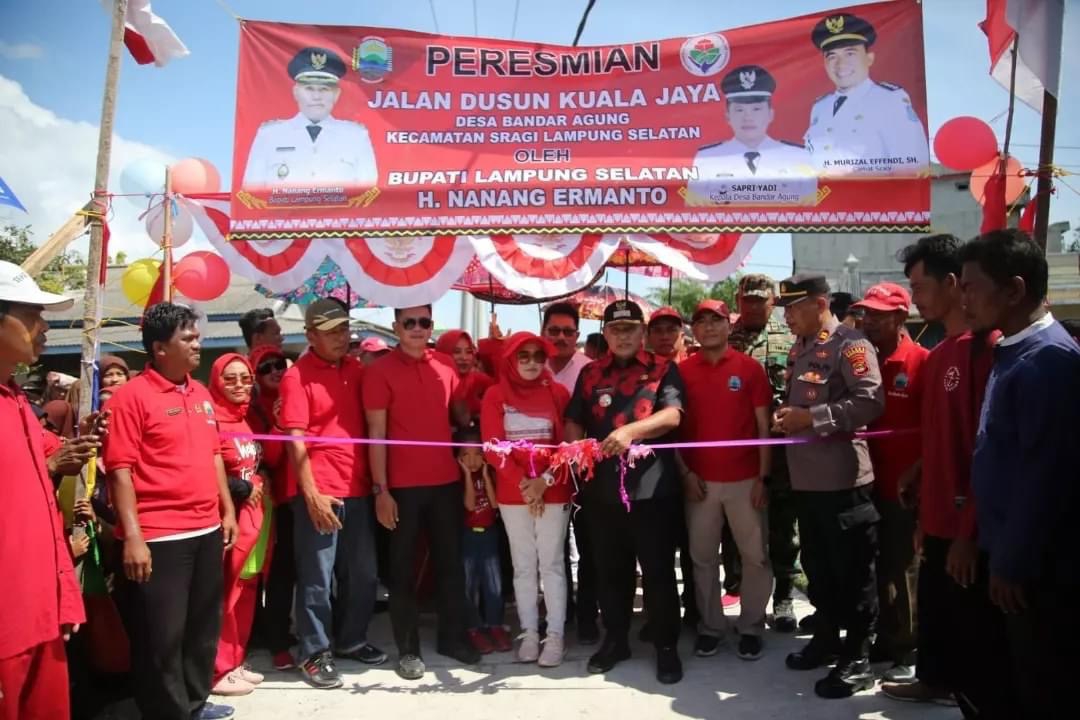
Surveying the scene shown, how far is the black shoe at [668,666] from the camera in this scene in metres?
4.13

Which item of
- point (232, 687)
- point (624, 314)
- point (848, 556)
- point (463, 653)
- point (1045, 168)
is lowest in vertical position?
point (232, 687)

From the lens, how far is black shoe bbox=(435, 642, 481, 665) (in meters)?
4.49

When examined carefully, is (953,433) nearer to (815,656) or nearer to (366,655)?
(815,656)

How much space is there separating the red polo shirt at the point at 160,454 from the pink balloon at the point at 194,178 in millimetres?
2760

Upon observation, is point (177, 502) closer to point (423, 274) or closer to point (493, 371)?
point (423, 274)

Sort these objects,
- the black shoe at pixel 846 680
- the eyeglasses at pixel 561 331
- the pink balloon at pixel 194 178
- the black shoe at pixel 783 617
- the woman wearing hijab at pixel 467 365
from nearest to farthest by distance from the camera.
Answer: the black shoe at pixel 846 680
the black shoe at pixel 783 617
the woman wearing hijab at pixel 467 365
the eyeglasses at pixel 561 331
the pink balloon at pixel 194 178

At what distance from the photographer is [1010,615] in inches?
105

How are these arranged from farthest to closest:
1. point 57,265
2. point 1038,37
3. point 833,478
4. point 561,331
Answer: point 57,265, point 561,331, point 1038,37, point 833,478

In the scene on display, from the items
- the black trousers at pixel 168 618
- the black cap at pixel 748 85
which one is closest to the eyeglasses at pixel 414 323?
the black trousers at pixel 168 618

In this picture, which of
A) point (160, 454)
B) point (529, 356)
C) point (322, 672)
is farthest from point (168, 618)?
point (529, 356)

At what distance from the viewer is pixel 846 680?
3.88 metres

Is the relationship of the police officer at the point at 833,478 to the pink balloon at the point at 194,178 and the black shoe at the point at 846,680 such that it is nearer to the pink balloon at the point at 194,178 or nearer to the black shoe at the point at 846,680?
the black shoe at the point at 846,680

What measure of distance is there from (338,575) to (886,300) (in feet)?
11.8

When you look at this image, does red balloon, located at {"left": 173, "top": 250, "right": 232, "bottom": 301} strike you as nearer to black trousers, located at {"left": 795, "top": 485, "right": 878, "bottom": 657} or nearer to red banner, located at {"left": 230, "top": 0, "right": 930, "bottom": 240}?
red banner, located at {"left": 230, "top": 0, "right": 930, "bottom": 240}
